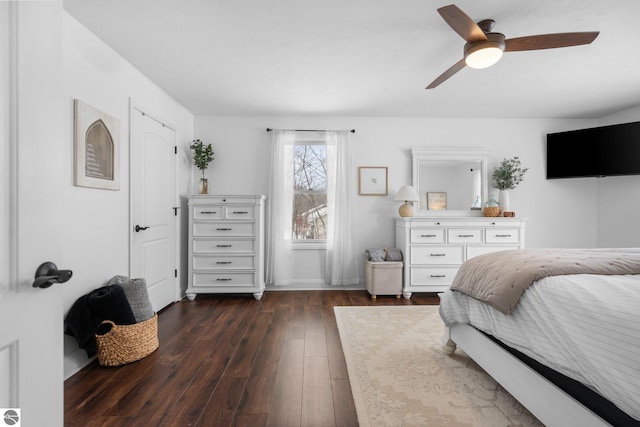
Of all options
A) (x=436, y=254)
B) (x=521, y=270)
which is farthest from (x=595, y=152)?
(x=521, y=270)

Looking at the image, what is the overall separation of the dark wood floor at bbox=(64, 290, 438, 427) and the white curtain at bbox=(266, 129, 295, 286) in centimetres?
111

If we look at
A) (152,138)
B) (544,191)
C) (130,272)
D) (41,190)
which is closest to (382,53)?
(152,138)

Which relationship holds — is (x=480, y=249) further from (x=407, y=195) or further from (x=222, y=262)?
(x=222, y=262)

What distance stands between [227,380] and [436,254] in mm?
2951

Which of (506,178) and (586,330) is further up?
(506,178)

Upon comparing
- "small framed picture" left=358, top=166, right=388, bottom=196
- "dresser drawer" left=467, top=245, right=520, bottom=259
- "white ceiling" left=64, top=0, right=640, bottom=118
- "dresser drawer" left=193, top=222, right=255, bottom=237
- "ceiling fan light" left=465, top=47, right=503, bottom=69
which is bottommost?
"dresser drawer" left=467, top=245, right=520, bottom=259

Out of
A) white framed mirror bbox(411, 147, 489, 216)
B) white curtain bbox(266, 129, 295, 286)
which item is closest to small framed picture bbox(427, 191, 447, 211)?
white framed mirror bbox(411, 147, 489, 216)

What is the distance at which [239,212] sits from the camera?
3998 mm

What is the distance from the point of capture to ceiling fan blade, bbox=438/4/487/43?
1.79 m

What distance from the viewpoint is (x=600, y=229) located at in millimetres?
4590

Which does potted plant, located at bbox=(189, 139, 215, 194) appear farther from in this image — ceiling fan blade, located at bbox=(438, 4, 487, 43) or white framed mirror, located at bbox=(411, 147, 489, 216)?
ceiling fan blade, located at bbox=(438, 4, 487, 43)

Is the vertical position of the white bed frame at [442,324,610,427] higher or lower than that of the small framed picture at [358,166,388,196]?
lower

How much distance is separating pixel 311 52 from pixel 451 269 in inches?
120

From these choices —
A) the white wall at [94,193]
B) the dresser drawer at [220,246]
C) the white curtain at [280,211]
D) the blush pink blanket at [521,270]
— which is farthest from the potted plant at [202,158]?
the blush pink blanket at [521,270]
